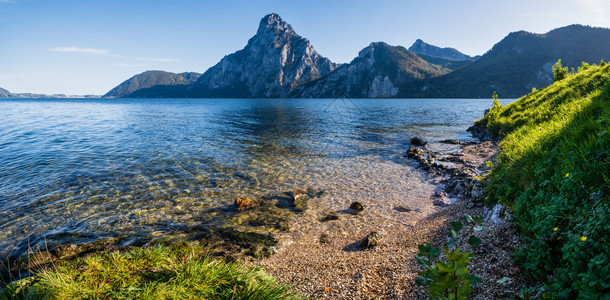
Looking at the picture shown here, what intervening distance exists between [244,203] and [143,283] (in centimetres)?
695

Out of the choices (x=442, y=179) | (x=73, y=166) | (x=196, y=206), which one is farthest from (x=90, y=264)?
(x=73, y=166)

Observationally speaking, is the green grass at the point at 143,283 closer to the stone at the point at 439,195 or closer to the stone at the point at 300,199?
the stone at the point at 300,199

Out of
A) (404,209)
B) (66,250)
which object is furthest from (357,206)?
(66,250)

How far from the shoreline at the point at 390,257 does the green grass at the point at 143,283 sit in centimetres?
156

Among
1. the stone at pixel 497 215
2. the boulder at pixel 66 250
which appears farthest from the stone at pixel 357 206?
the boulder at pixel 66 250

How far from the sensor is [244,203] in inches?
442

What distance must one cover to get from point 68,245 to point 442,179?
16574mm

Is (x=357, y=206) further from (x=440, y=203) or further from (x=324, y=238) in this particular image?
(x=440, y=203)

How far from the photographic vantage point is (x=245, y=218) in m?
10.3

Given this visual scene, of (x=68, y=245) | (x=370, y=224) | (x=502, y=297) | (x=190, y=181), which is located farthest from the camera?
(x=190, y=181)

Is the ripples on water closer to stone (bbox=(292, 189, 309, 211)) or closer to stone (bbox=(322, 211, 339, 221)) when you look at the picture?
stone (bbox=(292, 189, 309, 211))

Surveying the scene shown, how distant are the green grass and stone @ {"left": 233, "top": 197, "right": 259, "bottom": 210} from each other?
19.6 ft

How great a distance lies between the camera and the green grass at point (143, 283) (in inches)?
→ 152

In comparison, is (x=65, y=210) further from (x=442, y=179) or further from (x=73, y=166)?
(x=442, y=179)
